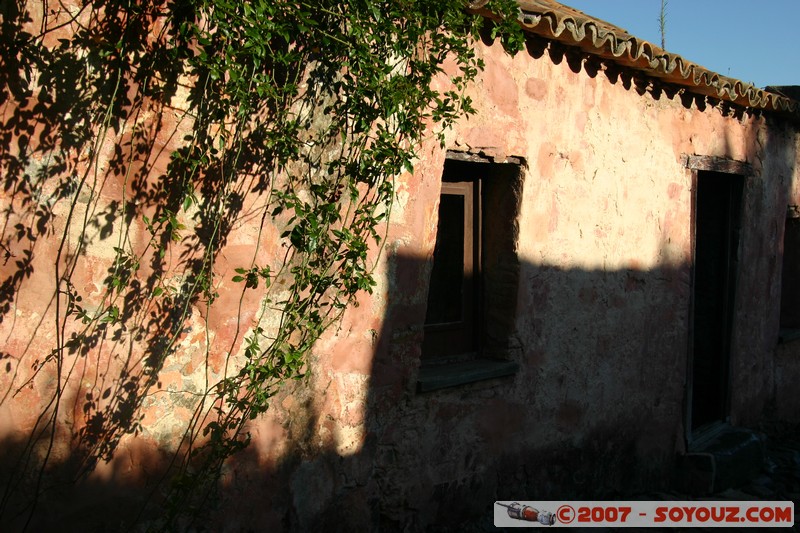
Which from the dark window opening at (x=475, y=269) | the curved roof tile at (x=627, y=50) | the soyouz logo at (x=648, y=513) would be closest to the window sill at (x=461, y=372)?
the dark window opening at (x=475, y=269)

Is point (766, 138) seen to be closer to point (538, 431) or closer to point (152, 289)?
point (538, 431)

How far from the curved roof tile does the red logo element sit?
2.63 metres

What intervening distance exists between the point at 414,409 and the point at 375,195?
1.06 m

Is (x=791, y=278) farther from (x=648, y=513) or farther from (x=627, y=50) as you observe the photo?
(x=627, y=50)

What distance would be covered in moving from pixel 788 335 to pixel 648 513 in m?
3.20

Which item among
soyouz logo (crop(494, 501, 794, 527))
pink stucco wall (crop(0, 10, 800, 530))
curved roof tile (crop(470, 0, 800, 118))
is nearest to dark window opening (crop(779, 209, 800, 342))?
pink stucco wall (crop(0, 10, 800, 530))

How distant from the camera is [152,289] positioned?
9.46ft

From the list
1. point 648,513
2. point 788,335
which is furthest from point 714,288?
point 648,513

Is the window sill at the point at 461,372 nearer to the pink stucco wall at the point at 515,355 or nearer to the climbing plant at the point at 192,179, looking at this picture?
the pink stucco wall at the point at 515,355

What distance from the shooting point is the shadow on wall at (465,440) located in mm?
2857

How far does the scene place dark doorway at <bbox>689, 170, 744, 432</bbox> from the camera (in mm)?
6559

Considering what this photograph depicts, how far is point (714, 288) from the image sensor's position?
263 inches

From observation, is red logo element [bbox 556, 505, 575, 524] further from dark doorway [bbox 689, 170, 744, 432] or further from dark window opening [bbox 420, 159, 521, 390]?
dark doorway [bbox 689, 170, 744, 432]

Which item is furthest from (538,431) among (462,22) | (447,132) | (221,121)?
(221,121)
